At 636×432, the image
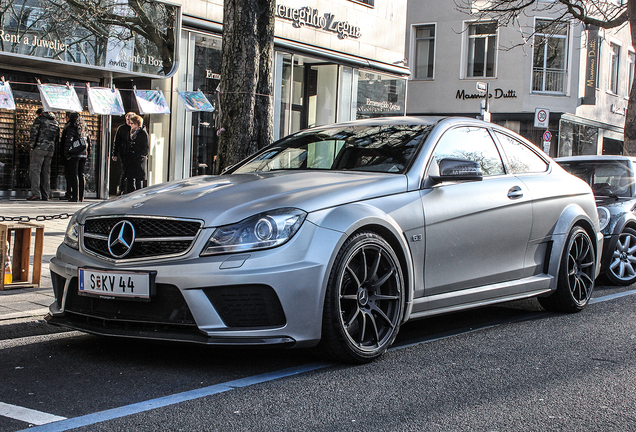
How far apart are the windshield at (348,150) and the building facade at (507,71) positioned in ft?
86.2

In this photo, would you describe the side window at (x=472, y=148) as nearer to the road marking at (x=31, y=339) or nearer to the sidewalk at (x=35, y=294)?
the road marking at (x=31, y=339)

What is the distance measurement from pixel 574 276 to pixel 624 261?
2249 millimetres

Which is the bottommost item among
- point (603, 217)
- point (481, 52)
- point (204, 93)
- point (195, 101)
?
point (603, 217)

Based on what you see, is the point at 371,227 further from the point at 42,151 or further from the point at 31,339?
the point at 42,151

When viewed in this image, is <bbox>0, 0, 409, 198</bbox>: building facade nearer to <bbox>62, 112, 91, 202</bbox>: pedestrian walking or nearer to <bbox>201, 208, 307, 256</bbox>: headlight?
<bbox>62, 112, 91, 202</bbox>: pedestrian walking

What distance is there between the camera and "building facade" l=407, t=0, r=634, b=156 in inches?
Result: 1238

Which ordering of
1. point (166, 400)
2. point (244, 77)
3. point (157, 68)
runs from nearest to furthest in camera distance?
1. point (166, 400)
2. point (244, 77)
3. point (157, 68)

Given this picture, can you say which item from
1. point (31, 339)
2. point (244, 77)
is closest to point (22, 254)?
point (31, 339)

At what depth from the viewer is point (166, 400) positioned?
3627mm

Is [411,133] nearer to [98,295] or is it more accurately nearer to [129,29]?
[98,295]

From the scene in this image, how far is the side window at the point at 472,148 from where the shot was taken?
17.6 feet

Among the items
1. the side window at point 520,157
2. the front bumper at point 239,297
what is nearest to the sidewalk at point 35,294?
the front bumper at point 239,297

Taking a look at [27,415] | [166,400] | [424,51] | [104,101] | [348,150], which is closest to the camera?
[27,415]

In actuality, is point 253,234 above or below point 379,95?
below
